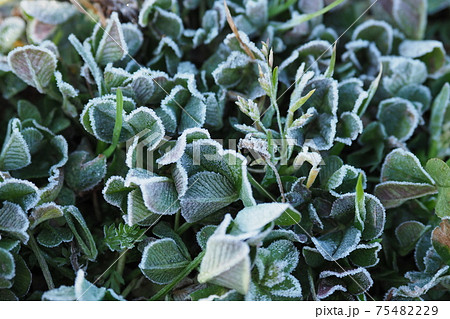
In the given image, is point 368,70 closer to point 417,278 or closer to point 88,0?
point 417,278

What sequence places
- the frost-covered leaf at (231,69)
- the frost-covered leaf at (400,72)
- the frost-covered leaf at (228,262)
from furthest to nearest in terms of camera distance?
the frost-covered leaf at (400,72) < the frost-covered leaf at (231,69) < the frost-covered leaf at (228,262)

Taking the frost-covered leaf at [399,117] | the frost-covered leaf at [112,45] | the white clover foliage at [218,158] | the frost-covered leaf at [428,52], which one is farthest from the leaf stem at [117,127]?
the frost-covered leaf at [428,52]

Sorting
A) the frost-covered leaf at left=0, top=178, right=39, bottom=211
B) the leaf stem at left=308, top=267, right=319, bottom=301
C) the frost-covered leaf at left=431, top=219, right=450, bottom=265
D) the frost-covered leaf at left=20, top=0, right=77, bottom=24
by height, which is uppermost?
the frost-covered leaf at left=20, top=0, right=77, bottom=24

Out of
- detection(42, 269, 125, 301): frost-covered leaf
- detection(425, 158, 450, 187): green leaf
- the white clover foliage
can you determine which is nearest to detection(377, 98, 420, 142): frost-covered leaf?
the white clover foliage

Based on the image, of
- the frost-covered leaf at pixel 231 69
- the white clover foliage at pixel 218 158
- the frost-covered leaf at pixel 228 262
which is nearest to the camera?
the frost-covered leaf at pixel 228 262

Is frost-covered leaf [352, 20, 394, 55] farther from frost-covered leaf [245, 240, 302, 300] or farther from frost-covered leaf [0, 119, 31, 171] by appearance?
frost-covered leaf [0, 119, 31, 171]

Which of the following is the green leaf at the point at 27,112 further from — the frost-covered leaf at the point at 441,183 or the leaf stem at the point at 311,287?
the frost-covered leaf at the point at 441,183
